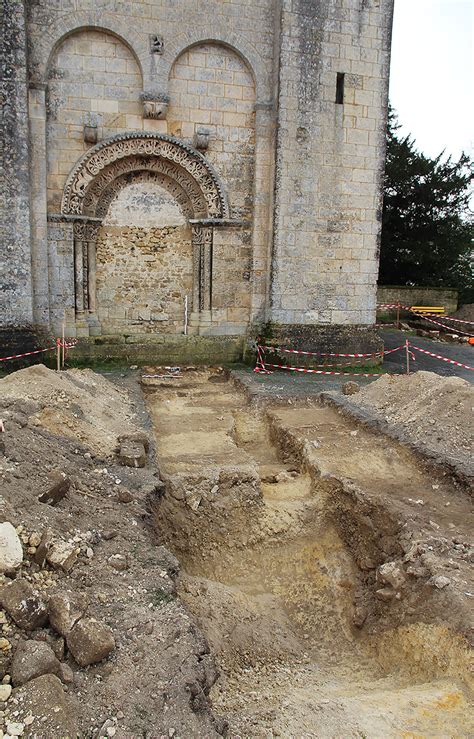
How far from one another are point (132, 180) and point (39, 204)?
1.90m

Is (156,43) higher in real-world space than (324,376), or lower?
higher

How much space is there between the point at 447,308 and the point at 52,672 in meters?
19.8

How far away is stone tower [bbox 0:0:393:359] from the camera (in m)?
10.1

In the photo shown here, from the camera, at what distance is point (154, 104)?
10.4 meters

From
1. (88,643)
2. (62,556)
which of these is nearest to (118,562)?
(62,556)

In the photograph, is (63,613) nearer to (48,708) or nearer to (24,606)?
(24,606)

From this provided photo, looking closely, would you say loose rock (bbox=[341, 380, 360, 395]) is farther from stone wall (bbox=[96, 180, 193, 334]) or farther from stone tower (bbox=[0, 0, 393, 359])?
stone wall (bbox=[96, 180, 193, 334])

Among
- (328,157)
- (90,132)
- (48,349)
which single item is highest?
(90,132)

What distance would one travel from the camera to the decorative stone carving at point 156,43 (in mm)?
10273

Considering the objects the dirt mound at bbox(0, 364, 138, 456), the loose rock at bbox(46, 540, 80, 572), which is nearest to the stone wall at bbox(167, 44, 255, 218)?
the dirt mound at bbox(0, 364, 138, 456)

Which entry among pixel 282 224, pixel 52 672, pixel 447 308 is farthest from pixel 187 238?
pixel 447 308

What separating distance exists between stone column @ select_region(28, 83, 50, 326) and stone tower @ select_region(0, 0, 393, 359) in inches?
1.0

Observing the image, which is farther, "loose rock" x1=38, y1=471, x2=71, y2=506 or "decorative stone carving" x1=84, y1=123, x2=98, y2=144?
"decorative stone carving" x1=84, y1=123, x2=98, y2=144

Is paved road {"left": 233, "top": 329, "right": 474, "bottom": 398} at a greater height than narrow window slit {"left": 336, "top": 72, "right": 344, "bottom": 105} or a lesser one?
lesser
